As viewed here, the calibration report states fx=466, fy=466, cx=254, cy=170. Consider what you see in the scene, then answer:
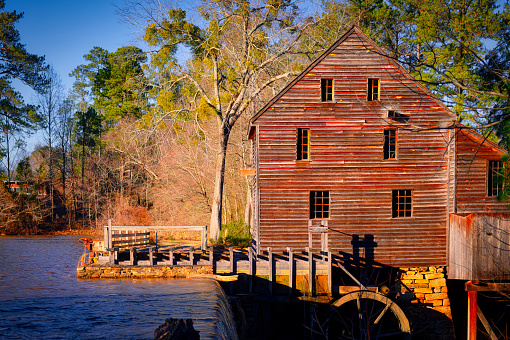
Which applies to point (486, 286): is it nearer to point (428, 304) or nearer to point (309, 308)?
point (428, 304)

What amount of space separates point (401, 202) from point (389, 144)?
240cm

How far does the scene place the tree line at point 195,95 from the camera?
84.2 ft

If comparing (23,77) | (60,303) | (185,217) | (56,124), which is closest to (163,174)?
(185,217)

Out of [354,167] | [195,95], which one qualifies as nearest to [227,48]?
[195,95]

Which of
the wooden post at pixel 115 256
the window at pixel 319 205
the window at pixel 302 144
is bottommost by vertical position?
the wooden post at pixel 115 256

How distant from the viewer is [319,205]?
1866 centimetres

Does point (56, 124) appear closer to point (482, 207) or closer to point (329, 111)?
point (329, 111)

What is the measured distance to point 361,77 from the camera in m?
18.7

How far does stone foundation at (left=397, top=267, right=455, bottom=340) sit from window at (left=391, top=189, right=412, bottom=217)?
2.52m

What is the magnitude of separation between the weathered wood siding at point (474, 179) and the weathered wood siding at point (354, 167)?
1.95 ft

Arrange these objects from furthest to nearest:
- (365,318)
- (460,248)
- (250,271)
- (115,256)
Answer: (115,256)
(460,248)
(250,271)
(365,318)

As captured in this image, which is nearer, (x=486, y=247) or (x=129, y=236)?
(x=486, y=247)

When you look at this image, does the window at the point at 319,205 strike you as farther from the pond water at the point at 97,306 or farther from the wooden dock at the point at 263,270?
the pond water at the point at 97,306

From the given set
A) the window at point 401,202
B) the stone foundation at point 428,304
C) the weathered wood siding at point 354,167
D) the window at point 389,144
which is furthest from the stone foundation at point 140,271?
the window at point 389,144
